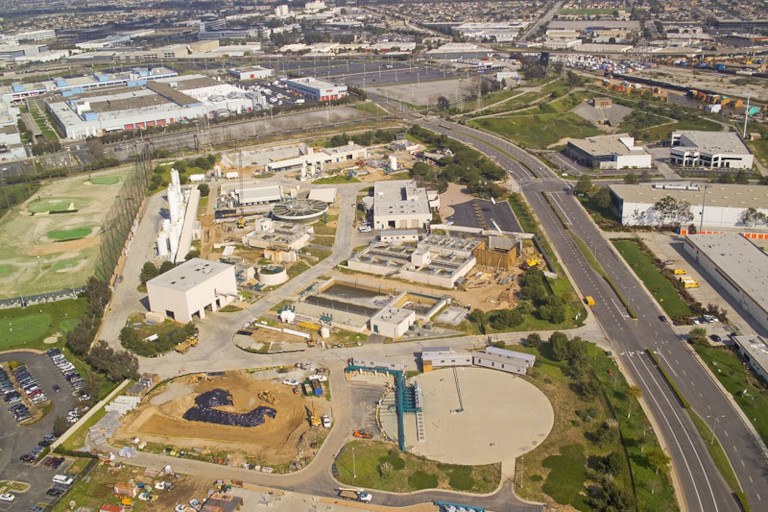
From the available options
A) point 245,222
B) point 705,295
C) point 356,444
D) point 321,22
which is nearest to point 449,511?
point 356,444

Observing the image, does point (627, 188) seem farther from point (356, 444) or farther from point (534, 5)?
point (534, 5)

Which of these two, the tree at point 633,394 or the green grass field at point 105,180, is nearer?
the tree at point 633,394

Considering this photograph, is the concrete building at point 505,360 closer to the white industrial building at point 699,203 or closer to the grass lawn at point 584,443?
the grass lawn at point 584,443

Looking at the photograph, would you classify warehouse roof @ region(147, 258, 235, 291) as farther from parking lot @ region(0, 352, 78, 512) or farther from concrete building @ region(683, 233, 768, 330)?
concrete building @ region(683, 233, 768, 330)

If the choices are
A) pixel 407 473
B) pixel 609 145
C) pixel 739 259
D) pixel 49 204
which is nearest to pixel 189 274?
pixel 407 473

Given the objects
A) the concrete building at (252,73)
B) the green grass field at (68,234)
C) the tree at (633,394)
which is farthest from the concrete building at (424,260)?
the concrete building at (252,73)

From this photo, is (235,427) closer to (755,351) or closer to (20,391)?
(20,391)
